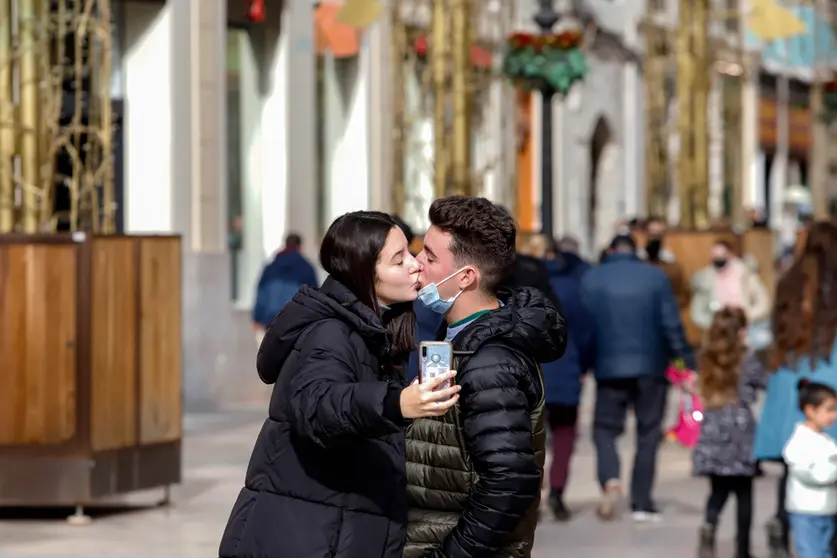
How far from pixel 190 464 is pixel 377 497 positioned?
441 inches

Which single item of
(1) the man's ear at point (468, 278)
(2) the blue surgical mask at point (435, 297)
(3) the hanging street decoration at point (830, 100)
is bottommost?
(2) the blue surgical mask at point (435, 297)

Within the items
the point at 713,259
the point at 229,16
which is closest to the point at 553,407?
the point at 713,259

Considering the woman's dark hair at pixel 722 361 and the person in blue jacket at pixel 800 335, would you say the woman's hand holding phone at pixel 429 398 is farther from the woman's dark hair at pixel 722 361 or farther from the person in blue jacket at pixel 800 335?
the woman's dark hair at pixel 722 361

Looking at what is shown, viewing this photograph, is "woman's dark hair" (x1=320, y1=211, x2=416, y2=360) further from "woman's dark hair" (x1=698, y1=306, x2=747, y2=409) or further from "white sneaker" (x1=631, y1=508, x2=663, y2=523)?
"white sneaker" (x1=631, y1=508, x2=663, y2=523)

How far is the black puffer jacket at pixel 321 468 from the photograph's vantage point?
205 inches

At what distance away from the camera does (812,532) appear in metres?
9.75

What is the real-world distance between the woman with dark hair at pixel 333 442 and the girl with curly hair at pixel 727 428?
6038 millimetres

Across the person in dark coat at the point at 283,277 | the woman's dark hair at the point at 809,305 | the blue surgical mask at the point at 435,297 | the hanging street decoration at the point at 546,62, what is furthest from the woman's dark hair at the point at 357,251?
the hanging street decoration at the point at 546,62

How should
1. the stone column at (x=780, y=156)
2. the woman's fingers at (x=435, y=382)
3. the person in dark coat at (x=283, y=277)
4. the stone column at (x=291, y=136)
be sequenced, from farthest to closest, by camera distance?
1. the stone column at (x=780, y=156)
2. the stone column at (x=291, y=136)
3. the person in dark coat at (x=283, y=277)
4. the woman's fingers at (x=435, y=382)

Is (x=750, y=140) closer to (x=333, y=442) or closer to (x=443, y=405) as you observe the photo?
(x=333, y=442)

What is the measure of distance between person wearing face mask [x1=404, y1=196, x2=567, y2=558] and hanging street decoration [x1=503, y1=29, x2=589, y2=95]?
14335 mm

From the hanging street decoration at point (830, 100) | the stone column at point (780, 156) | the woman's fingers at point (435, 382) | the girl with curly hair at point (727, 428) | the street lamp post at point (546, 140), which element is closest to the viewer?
the woman's fingers at point (435, 382)

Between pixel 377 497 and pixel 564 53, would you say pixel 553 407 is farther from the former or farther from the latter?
pixel 377 497

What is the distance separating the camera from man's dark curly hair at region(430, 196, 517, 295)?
536 centimetres
